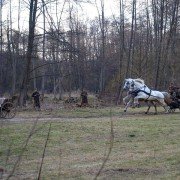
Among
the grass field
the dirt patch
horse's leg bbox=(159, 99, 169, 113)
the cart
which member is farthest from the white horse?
the dirt patch

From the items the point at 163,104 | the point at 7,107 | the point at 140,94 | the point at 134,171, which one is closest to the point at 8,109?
the point at 7,107

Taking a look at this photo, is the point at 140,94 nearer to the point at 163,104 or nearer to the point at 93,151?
the point at 163,104

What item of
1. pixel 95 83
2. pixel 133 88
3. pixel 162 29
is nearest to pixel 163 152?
pixel 133 88

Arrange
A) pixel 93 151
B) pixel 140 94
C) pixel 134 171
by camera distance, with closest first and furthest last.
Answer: pixel 134 171 < pixel 93 151 < pixel 140 94

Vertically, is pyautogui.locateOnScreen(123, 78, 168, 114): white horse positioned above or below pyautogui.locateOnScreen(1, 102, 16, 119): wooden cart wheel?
above

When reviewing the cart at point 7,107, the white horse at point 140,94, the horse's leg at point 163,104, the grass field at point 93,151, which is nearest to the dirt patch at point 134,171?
the grass field at point 93,151

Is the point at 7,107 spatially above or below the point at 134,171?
above

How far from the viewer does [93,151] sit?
500 inches

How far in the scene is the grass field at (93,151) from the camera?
9664 mm

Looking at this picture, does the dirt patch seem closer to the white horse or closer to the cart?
the cart

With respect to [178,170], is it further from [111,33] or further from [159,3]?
[111,33]

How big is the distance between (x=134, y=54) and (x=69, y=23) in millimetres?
7500

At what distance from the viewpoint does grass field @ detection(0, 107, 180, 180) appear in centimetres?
966

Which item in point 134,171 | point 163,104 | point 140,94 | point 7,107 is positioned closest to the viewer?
point 134,171
